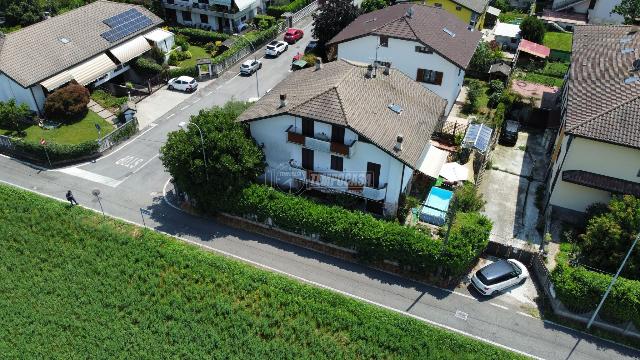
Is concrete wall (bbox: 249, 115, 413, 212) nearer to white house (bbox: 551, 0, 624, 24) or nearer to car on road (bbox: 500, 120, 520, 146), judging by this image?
car on road (bbox: 500, 120, 520, 146)

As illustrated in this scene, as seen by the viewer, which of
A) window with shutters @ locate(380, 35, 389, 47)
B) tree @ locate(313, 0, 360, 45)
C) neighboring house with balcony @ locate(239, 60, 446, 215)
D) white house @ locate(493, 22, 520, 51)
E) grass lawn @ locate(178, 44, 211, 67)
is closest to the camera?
neighboring house with balcony @ locate(239, 60, 446, 215)

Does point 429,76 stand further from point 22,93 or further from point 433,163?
point 22,93

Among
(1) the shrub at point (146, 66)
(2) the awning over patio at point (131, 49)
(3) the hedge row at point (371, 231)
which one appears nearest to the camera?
(3) the hedge row at point (371, 231)

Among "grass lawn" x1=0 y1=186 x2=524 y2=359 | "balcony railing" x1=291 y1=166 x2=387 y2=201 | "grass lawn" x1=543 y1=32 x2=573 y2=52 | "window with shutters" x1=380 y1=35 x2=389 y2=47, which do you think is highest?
"window with shutters" x1=380 y1=35 x2=389 y2=47

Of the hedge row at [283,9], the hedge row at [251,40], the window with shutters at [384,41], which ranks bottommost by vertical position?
the hedge row at [251,40]

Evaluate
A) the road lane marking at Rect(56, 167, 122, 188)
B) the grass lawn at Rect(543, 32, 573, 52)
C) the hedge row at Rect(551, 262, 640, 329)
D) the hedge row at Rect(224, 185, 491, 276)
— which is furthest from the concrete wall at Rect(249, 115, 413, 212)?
the grass lawn at Rect(543, 32, 573, 52)

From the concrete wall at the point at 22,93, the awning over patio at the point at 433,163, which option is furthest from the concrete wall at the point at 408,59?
the concrete wall at the point at 22,93

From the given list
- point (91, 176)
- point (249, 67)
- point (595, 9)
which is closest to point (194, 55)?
point (249, 67)

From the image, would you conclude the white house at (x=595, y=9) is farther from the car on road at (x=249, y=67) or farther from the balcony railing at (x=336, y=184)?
the balcony railing at (x=336, y=184)
